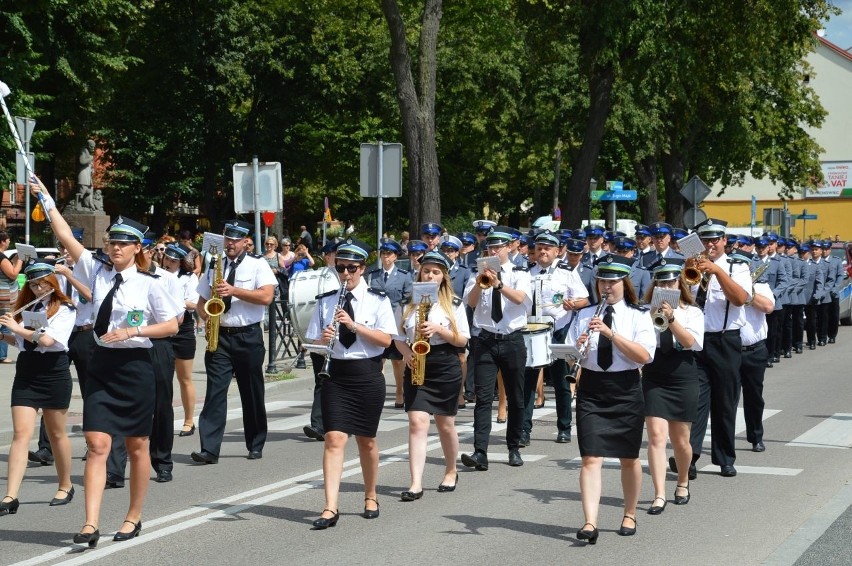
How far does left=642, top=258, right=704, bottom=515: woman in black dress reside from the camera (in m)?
8.89

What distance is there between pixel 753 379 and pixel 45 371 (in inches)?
236

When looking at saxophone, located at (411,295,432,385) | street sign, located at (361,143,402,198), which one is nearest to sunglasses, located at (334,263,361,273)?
saxophone, located at (411,295,432,385)

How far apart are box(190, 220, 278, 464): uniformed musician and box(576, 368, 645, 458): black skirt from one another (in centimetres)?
401

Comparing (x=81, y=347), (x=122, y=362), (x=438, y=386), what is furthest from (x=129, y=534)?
(x=81, y=347)

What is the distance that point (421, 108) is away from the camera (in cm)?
2173

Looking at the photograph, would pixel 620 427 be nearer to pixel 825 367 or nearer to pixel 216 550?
pixel 216 550

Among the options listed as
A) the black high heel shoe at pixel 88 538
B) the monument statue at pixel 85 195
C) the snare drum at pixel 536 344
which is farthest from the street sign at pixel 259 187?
the monument statue at pixel 85 195

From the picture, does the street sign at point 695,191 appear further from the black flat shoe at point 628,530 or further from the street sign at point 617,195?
the black flat shoe at point 628,530

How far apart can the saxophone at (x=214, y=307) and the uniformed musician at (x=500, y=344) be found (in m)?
2.10

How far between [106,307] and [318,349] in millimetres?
1454

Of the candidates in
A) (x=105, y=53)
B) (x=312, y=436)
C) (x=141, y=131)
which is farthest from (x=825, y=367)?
(x=141, y=131)

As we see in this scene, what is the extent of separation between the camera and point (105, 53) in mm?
36281

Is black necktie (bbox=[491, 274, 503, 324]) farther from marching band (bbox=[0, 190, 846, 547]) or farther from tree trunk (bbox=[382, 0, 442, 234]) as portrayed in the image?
tree trunk (bbox=[382, 0, 442, 234])

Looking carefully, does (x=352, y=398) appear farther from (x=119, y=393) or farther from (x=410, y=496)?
(x=119, y=393)
